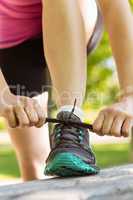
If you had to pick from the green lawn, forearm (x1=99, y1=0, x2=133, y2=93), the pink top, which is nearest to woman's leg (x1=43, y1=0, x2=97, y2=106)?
forearm (x1=99, y1=0, x2=133, y2=93)

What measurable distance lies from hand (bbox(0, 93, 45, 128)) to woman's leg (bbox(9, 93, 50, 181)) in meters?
0.73

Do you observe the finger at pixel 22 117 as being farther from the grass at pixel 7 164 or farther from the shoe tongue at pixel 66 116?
the grass at pixel 7 164

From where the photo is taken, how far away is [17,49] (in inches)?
126

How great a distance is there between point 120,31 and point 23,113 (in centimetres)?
53

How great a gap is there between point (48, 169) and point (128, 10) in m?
0.68

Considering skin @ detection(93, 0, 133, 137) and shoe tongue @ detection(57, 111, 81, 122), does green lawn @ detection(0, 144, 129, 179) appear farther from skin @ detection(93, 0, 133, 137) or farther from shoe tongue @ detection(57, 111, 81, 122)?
shoe tongue @ detection(57, 111, 81, 122)

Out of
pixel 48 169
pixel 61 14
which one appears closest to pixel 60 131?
pixel 48 169

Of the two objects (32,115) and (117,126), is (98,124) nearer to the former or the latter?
(117,126)

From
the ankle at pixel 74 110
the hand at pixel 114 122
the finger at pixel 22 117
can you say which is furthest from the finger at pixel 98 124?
the finger at pixel 22 117

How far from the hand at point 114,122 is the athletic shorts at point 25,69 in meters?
0.76

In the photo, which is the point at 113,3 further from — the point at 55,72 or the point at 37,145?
the point at 37,145

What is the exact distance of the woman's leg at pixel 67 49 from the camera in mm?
2527

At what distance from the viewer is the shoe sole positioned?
7.70ft

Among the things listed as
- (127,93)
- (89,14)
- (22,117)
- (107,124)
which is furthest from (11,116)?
(89,14)
